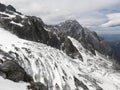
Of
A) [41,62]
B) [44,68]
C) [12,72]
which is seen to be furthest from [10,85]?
[41,62]

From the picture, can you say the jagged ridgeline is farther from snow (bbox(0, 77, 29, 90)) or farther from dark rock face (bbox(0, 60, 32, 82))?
snow (bbox(0, 77, 29, 90))

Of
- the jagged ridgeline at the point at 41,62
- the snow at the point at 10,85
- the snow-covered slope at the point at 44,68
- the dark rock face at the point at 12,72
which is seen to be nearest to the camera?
the snow at the point at 10,85

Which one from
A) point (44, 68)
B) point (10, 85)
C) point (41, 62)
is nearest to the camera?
point (10, 85)

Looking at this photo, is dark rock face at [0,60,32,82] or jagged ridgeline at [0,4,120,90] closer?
dark rock face at [0,60,32,82]

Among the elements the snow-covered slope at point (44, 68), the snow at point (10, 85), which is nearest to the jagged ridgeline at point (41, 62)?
the snow-covered slope at point (44, 68)

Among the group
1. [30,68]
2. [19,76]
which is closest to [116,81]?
[30,68]

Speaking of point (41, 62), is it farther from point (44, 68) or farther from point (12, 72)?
point (12, 72)

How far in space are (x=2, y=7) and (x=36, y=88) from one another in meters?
137

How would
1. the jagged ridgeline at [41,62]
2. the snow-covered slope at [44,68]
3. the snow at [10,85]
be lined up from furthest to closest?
the snow-covered slope at [44,68] < the jagged ridgeline at [41,62] < the snow at [10,85]

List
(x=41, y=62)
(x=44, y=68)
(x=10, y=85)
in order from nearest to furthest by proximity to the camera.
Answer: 1. (x=10, y=85)
2. (x=44, y=68)
3. (x=41, y=62)

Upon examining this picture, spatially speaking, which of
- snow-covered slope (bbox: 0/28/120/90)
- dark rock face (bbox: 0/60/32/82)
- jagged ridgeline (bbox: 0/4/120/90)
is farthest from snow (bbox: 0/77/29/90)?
snow-covered slope (bbox: 0/28/120/90)

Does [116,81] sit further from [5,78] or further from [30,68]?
[5,78]

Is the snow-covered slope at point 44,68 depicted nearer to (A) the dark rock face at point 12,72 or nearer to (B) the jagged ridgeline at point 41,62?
(B) the jagged ridgeline at point 41,62

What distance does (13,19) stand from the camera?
370ft
